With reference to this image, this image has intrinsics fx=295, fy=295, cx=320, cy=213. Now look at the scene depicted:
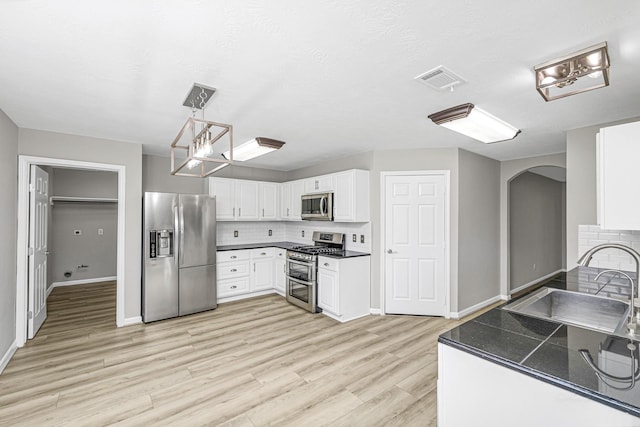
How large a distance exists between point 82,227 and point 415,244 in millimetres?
6648

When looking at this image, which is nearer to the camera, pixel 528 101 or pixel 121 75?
pixel 121 75

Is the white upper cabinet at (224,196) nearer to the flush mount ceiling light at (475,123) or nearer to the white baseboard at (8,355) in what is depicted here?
the white baseboard at (8,355)

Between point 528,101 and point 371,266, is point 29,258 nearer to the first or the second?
point 371,266

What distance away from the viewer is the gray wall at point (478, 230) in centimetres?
428

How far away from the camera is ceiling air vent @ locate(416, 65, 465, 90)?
2.00 meters

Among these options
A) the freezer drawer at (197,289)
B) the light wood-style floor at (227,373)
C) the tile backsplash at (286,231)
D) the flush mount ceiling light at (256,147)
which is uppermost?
the flush mount ceiling light at (256,147)

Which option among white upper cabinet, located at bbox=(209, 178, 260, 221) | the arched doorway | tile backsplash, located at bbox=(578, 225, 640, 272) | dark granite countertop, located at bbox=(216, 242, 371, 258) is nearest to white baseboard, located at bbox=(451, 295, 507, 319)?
the arched doorway

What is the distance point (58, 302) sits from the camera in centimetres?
489

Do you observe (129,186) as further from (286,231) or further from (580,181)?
(580,181)

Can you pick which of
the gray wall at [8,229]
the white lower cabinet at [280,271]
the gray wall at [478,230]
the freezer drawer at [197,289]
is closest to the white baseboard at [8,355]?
the gray wall at [8,229]

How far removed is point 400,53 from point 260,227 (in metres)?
4.70

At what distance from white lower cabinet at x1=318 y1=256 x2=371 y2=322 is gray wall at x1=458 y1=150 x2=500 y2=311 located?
1348 mm

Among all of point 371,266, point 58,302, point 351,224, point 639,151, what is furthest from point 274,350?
point 58,302

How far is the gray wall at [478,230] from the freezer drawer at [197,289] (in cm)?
367
